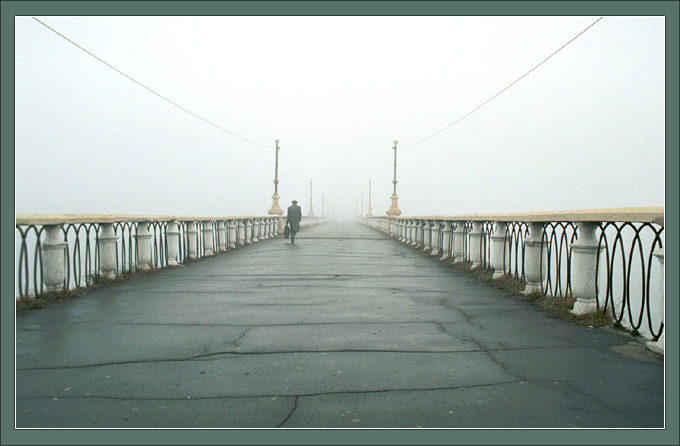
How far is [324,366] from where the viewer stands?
4.61 m

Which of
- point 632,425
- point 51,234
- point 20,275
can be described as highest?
point 51,234

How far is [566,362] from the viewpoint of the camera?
4.78 meters

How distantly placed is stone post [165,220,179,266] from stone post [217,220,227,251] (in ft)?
17.3

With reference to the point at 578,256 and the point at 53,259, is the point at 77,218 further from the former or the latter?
the point at 578,256

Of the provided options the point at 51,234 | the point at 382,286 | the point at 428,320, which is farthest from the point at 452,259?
the point at 51,234

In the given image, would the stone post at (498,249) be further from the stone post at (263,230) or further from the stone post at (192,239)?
the stone post at (263,230)

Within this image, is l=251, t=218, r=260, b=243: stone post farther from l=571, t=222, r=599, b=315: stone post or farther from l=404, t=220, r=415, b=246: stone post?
l=571, t=222, r=599, b=315: stone post

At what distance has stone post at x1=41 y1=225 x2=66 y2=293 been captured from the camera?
7852 millimetres

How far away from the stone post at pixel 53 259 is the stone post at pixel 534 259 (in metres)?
7.11

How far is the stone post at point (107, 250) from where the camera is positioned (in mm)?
10047

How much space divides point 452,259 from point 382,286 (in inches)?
232

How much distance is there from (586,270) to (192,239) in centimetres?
1184

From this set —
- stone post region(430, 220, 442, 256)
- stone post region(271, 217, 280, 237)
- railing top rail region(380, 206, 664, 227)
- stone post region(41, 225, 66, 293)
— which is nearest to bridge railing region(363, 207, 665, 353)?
railing top rail region(380, 206, 664, 227)

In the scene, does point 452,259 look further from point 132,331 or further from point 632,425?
point 632,425
